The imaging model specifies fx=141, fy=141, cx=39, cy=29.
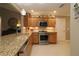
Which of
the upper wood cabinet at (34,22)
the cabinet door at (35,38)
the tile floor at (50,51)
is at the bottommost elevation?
the tile floor at (50,51)

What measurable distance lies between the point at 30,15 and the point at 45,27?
145 cm

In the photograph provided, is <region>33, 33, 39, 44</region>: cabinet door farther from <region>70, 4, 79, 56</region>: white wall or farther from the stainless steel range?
<region>70, 4, 79, 56</region>: white wall

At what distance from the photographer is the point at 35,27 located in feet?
33.1

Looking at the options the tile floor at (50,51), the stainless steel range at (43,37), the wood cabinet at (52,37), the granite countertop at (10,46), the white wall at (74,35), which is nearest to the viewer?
the granite countertop at (10,46)

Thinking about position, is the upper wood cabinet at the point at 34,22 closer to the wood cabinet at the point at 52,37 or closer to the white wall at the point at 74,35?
the wood cabinet at the point at 52,37

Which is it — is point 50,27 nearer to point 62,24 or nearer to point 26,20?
point 62,24

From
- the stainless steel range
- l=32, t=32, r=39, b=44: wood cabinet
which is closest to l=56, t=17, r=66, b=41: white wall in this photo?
the stainless steel range

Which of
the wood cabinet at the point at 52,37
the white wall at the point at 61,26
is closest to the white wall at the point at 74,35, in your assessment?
the wood cabinet at the point at 52,37

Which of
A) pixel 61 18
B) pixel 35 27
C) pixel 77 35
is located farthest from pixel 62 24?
pixel 77 35

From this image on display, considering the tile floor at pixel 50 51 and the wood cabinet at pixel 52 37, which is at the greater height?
the wood cabinet at pixel 52 37

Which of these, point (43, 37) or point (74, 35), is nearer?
point (74, 35)

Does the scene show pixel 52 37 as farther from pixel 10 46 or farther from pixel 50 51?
pixel 10 46

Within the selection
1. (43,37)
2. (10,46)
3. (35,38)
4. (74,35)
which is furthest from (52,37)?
(10,46)

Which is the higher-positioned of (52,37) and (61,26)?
(61,26)
